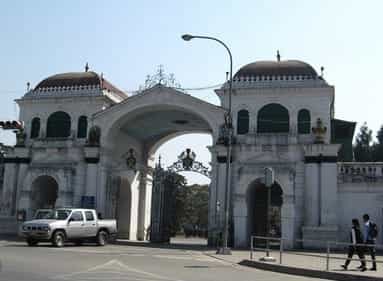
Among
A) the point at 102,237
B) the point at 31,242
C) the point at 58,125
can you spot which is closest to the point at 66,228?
the point at 31,242

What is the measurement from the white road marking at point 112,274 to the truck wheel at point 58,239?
1034 cm

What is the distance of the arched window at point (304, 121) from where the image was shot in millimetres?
34062

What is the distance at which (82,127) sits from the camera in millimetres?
38375

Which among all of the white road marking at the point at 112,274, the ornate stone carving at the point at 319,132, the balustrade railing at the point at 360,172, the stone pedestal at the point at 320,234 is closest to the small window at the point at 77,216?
the white road marking at the point at 112,274

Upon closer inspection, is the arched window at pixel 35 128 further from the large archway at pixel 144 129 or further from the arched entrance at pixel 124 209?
the arched entrance at pixel 124 209

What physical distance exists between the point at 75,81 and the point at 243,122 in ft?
40.9

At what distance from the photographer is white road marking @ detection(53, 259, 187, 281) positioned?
1434 cm

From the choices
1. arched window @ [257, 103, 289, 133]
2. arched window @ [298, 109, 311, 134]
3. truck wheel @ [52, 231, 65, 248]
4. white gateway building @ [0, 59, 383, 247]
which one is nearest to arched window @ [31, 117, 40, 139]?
white gateway building @ [0, 59, 383, 247]

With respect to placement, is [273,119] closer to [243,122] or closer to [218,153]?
[243,122]

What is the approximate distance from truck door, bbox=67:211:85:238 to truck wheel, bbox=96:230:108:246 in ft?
4.14

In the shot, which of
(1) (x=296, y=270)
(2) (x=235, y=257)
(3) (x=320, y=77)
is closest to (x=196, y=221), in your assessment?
(3) (x=320, y=77)

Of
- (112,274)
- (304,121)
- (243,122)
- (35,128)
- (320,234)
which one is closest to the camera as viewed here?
(112,274)

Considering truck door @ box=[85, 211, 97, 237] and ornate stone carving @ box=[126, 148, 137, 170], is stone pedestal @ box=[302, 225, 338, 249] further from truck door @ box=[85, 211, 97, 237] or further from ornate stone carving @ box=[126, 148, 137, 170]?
ornate stone carving @ box=[126, 148, 137, 170]

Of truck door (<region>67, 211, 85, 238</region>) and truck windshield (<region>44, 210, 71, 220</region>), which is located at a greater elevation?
truck windshield (<region>44, 210, 71, 220</region>)
